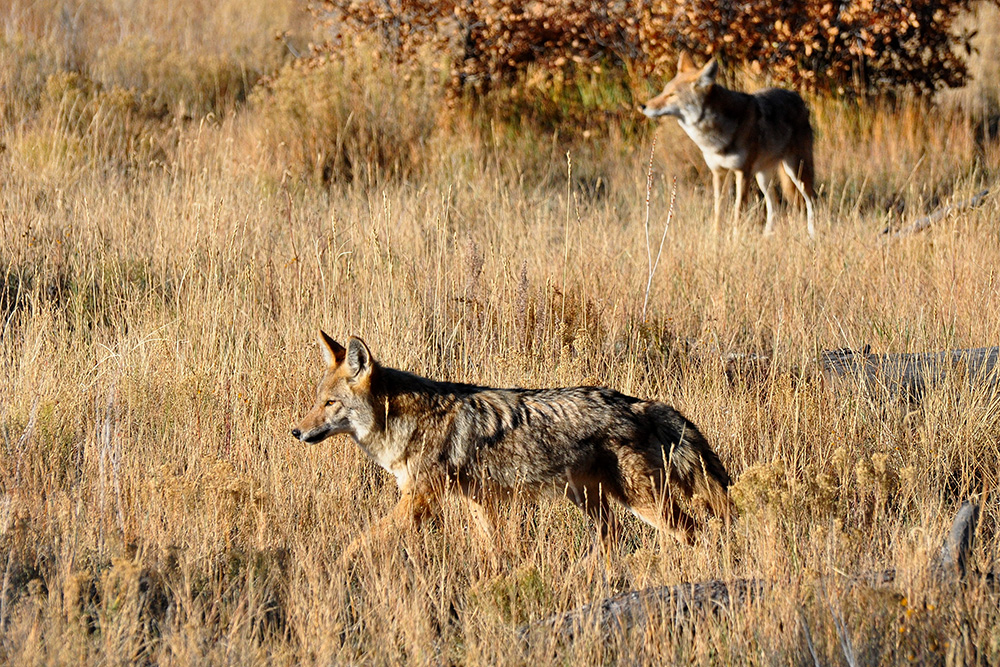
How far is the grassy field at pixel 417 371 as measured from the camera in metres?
3.37

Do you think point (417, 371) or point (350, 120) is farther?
point (350, 120)

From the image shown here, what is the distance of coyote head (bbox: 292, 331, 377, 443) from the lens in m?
4.37

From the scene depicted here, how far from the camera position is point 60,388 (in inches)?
209

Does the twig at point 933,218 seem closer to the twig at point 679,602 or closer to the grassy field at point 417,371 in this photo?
the grassy field at point 417,371

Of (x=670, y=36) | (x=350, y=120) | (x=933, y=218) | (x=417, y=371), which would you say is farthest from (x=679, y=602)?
(x=670, y=36)

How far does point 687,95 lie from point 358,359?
712cm

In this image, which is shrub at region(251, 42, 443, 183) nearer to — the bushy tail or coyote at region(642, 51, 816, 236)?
coyote at region(642, 51, 816, 236)

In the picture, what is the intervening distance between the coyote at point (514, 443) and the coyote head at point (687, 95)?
21.9 ft

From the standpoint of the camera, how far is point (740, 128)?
34.3 ft

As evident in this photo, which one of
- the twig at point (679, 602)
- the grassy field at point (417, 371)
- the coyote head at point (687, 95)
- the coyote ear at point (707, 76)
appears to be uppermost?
the coyote ear at point (707, 76)

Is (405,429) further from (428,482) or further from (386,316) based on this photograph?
(386,316)

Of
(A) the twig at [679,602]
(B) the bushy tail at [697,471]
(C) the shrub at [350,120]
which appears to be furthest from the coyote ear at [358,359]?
(C) the shrub at [350,120]

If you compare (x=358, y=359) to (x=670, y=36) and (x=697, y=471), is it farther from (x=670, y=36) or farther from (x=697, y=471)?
(x=670, y=36)

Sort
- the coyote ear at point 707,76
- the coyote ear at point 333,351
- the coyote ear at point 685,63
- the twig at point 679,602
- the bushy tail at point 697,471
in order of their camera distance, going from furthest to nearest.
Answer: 1. the coyote ear at point 685,63
2. the coyote ear at point 707,76
3. the coyote ear at point 333,351
4. the bushy tail at point 697,471
5. the twig at point 679,602
